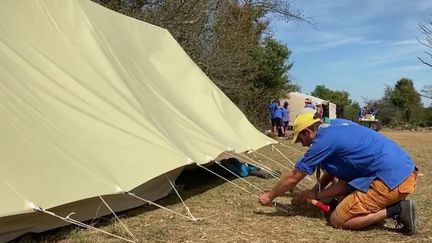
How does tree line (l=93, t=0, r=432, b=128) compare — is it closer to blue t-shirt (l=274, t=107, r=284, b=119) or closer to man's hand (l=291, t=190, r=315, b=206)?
blue t-shirt (l=274, t=107, r=284, b=119)

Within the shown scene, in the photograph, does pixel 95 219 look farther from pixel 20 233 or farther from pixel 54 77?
pixel 54 77

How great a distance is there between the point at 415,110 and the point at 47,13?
106 feet

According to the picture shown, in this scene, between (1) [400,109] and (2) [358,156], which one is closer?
(2) [358,156]

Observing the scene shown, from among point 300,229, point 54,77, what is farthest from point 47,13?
point 300,229

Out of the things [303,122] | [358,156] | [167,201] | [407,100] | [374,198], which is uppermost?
[407,100]

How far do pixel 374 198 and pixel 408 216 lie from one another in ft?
0.96

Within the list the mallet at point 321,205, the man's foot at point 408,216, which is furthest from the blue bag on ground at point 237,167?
the man's foot at point 408,216

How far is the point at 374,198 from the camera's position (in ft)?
13.6

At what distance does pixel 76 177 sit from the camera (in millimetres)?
→ 3775

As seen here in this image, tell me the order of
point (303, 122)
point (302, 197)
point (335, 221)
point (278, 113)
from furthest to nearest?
1. point (278, 113)
2. point (302, 197)
3. point (335, 221)
4. point (303, 122)

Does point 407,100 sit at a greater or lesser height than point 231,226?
greater

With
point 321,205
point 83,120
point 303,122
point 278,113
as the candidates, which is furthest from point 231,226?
point 278,113

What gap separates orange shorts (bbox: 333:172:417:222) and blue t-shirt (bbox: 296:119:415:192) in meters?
0.04

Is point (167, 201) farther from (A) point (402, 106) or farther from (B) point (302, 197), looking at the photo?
(A) point (402, 106)
